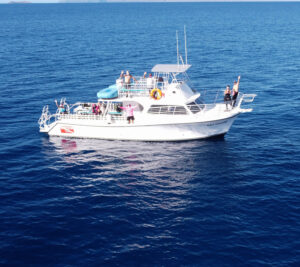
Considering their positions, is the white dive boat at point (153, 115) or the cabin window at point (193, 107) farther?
the cabin window at point (193, 107)

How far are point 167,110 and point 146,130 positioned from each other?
2.49 meters

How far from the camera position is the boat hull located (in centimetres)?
3044

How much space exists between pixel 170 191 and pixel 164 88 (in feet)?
37.1

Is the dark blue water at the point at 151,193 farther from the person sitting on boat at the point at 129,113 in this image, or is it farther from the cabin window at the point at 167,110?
the cabin window at the point at 167,110

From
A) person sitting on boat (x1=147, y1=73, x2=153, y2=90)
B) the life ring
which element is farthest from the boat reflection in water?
person sitting on boat (x1=147, y1=73, x2=153, y2=90)

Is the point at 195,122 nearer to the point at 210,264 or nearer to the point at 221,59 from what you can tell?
the point at 210,264

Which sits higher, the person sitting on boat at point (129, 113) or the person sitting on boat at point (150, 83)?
the person sitting on boat at point (150, 83)

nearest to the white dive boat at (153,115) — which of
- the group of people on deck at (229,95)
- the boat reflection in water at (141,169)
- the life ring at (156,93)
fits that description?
the life ring at (156,93)

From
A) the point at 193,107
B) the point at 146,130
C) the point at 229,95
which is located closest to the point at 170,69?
the point at 193,107

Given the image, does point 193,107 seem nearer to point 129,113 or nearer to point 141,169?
point 129,113

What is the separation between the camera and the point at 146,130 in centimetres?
3094

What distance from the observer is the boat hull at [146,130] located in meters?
30.4

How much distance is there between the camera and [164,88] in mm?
31859

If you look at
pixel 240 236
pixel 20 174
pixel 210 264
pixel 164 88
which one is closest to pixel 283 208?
pixel 240 236
